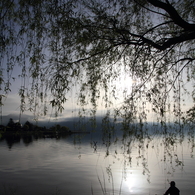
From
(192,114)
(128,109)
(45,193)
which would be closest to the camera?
(128,109)

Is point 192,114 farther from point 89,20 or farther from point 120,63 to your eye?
point 89,20

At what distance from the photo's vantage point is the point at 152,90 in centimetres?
318

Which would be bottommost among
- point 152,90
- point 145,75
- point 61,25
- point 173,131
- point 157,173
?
point 157,173

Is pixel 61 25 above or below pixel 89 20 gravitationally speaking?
below

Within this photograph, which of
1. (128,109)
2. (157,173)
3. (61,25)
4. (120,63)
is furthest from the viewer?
(157,173)

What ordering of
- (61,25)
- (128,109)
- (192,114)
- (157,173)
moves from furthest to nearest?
1. (157,173)
2. (192,114)
3. (128,109)
4. (61,25)

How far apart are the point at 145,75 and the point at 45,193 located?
13.7 m

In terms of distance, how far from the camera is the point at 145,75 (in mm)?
3482

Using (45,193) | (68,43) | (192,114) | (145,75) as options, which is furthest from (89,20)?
(45,193)

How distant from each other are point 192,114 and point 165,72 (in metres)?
1.36

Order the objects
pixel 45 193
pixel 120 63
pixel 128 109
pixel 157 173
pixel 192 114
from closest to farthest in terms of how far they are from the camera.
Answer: pixel 128 109, pixel 120 63, pixel 192 114, pixel 45 193, pixel 157 173

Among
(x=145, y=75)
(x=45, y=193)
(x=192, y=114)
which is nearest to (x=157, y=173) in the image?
(x=45, y=193)

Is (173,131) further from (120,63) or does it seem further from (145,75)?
(120,63)

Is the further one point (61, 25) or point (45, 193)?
point (45, 193)
